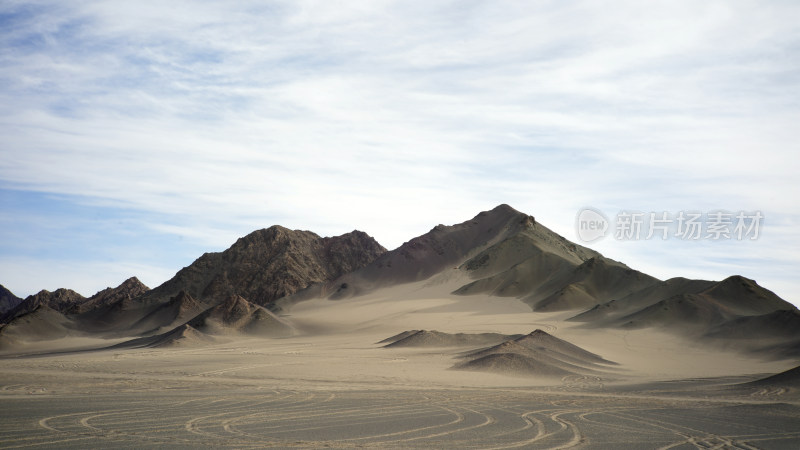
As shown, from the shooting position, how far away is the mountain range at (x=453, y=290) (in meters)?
87.8

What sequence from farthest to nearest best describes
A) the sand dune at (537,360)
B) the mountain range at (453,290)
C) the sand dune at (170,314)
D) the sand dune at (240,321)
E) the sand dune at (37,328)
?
the sand dune at (170,314)
the sand dune at (37,328)
the sand dune at (240,321)
the mountain range at (453,290)
the sand dune at (537,360)

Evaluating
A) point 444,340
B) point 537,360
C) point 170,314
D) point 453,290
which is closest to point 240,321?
point 444,340

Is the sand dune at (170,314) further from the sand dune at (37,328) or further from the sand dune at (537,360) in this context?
the sand dune at (537,360)

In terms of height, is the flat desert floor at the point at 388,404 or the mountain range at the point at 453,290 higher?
the mountain range at the point at 453,290

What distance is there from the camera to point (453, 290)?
463 feet

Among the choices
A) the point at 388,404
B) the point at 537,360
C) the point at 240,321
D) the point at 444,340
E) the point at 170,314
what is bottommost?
the point at 388,404

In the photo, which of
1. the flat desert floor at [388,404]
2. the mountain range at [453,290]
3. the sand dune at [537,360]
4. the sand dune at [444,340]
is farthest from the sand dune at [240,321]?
the sand dune at [537,360]

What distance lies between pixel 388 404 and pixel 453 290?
368 feet

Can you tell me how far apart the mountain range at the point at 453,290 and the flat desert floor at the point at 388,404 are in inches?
437

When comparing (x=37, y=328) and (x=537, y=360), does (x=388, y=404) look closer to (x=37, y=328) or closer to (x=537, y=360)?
(x=537, y=360)

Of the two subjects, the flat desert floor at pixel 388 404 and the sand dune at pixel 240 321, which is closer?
the flat desert floor at pixel 388 404

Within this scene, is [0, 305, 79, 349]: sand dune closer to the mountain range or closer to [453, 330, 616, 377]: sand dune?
the mountain range

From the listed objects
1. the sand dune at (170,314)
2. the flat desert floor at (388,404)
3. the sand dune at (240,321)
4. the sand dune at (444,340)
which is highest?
the sand dune at (170,314)

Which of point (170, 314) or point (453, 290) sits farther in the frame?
point (453, 290)
